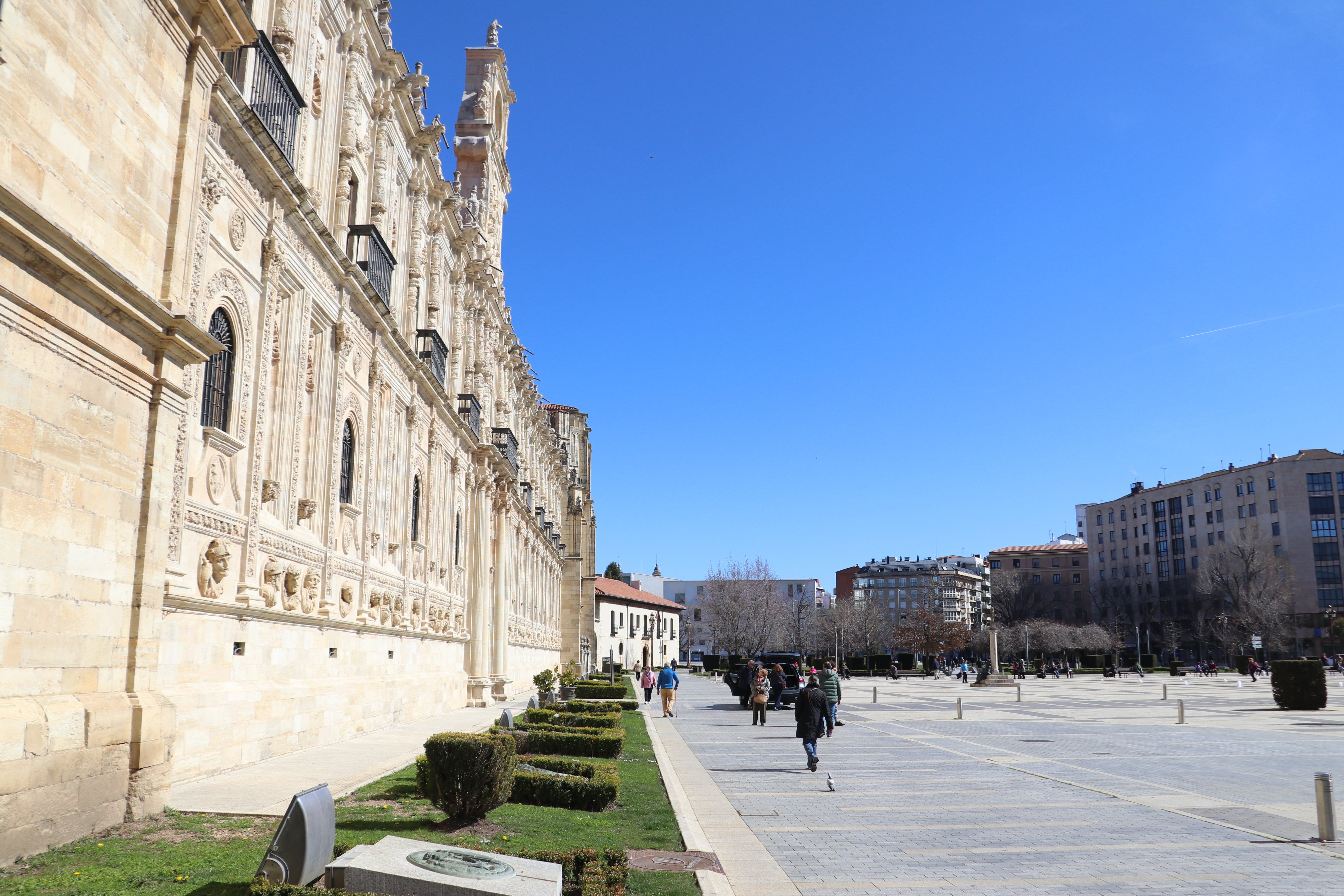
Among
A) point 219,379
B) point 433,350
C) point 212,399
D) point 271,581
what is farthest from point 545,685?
point 212,399

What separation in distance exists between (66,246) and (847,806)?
35.3 ft

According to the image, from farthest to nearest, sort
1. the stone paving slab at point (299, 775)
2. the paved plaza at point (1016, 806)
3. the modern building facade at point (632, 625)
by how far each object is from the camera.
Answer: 1. the modern building facade at point (632, 625)
2. the stone paving slab at point (299, 775)
3. the paved plaza at point (1016, 806)

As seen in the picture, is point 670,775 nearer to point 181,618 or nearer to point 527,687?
point 181,618

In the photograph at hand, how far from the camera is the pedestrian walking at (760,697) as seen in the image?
1065 inches

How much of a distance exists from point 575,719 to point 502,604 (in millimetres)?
16400

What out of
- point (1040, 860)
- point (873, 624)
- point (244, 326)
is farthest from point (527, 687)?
point (873, 624)

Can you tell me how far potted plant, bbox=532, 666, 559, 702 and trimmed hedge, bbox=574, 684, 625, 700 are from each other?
12.3 ft

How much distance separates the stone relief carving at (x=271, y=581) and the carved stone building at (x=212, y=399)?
42mm

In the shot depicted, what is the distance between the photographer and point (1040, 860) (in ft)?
29.0

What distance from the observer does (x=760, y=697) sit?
27.1 m

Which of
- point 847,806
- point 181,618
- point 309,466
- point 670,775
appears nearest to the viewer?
point 181,618

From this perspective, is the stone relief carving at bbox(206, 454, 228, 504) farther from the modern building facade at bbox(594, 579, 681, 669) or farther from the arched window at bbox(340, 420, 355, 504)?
the modern building facade at bbox(594, 579, 681, 669)

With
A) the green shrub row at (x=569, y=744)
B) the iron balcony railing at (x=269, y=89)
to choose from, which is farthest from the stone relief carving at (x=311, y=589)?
the iron balcony railing at (x=269, y=89)

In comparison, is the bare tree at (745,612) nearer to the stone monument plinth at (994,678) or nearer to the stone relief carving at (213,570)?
the stone monument plinth at (994,678)
